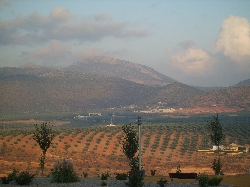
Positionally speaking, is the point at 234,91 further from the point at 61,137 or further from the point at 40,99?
the point at 61,137

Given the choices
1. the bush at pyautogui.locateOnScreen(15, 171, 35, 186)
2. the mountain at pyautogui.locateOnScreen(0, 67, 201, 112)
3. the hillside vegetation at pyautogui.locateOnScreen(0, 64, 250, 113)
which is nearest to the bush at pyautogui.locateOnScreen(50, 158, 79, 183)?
the bush at pyautogui.locateOnScreen(15, 171, 35, 186)

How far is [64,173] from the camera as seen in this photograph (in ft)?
80.3

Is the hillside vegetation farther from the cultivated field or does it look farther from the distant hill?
the cultivated field

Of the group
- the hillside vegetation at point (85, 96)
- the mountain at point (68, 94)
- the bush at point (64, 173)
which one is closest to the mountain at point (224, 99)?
the hillside vegetation at point (85, 96)

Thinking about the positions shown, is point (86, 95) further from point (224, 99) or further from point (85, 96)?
point (224, 99)

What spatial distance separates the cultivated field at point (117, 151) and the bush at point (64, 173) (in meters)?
12.9

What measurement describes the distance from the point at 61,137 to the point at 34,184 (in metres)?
41.0

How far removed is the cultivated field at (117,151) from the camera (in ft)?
141

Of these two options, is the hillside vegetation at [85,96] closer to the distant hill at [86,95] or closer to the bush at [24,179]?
the distant hill at [86,95]

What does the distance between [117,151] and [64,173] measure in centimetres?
3389

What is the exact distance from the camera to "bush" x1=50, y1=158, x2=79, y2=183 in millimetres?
24094

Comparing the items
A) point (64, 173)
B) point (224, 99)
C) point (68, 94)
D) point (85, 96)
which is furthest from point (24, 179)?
point (85, 96)

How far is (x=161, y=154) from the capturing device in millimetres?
56000

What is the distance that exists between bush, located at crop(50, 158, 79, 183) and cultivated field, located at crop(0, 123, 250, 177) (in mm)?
12920
